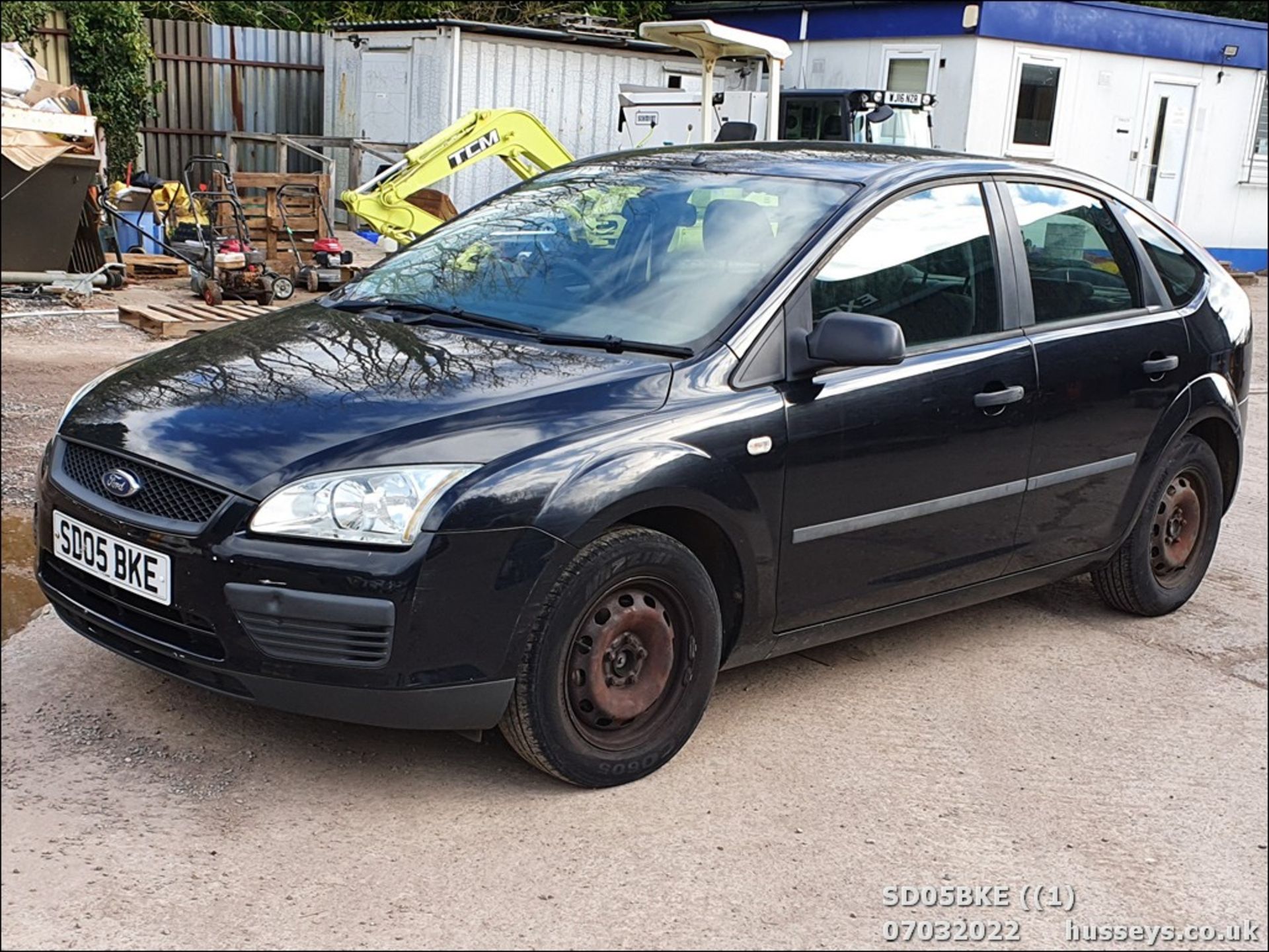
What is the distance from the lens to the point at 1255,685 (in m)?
5.14

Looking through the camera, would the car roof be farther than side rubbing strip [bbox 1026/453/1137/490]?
No

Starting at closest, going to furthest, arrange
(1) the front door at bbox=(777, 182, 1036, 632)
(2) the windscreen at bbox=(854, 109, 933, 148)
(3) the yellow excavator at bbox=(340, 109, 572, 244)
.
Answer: (1) the front door at bbox=(777, 182, 1036, 632) < (3) the yellow excavator at bbox=(340, 109, 572, 244) < (2) the windscreen at bbox=(854, 109, 933, 148)

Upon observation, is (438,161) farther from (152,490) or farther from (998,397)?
(152,490)

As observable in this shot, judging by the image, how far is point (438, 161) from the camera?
37.0 ft

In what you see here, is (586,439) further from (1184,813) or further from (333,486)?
(1184,813)

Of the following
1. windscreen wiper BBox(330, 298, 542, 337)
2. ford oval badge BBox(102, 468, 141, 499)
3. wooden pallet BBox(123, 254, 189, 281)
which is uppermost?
windscreen wiper BBox(330, 298, 542, 337)

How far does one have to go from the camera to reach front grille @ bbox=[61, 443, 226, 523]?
139 inches

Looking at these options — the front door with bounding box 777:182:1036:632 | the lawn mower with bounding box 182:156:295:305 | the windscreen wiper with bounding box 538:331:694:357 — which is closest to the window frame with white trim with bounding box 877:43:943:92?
the lawn mower with bounding box 182:156:295:305

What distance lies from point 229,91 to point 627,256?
17.1 metres

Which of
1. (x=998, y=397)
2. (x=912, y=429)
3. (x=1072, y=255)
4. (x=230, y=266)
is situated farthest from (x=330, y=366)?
(x=230, y=266)

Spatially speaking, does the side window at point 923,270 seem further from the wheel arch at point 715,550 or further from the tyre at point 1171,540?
the tyre at point 1171,540

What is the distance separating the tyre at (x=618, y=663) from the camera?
3.66 metres

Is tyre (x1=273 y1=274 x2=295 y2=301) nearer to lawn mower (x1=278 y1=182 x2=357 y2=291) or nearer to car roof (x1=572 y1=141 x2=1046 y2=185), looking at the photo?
lawn mower (x1=278 y1=182 x2=357 y2=291)

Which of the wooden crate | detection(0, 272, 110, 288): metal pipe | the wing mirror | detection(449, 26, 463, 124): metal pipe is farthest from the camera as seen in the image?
detection(449, 26, 463, 124): metal pipe
